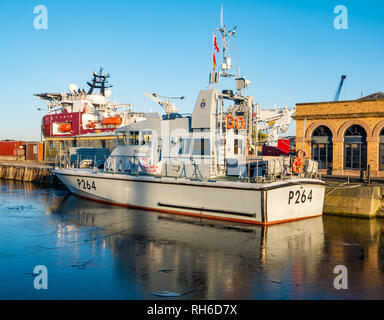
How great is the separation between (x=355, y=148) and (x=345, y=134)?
3.61 ft

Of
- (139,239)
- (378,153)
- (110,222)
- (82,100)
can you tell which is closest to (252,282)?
(139,239)

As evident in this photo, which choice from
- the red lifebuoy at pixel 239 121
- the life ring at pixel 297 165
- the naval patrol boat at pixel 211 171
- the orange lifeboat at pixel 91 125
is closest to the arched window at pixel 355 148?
the naval patrol boat at pixel 211 171

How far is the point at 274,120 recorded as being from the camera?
3669 centimetres

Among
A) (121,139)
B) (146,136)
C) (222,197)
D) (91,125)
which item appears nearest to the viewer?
(222,197)

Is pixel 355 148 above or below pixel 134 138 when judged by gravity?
below

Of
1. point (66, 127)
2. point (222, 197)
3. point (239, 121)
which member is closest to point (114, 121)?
point (66, 127)

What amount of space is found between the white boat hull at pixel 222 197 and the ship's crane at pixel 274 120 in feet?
66.5

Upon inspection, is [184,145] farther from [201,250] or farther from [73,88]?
[73,88]

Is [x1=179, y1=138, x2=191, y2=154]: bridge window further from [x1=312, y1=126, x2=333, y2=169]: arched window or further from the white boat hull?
[x1=312, y1=126, x2=333, y2=169]: arched window

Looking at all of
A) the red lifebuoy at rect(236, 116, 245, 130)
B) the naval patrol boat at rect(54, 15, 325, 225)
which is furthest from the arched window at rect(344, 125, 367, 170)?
the red lifebuoy at rect(236, 116, 245, 130)

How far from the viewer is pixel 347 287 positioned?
26.8 ft

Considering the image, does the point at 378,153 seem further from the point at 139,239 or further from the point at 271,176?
the point at 139,239

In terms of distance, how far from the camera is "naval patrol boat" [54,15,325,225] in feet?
47.1
